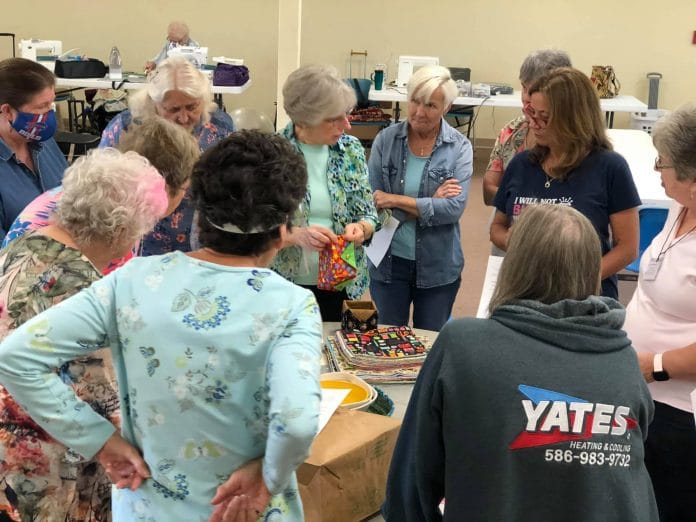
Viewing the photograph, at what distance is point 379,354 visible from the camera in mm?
2295

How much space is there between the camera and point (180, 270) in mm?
1314

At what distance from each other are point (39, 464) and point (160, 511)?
1.40 ft

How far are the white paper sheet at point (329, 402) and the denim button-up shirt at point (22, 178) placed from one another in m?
1.33

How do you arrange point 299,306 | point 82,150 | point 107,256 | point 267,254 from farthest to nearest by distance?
point 82,150 < point 107,256 < point 267,254 < point 299,306

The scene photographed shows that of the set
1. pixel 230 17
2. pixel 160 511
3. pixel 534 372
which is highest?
pixel 230 17

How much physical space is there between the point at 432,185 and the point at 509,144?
1.39 feet

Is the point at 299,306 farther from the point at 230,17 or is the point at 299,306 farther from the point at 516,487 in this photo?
the point at 230,17

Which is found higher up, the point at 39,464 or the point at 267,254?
the point at 267,254

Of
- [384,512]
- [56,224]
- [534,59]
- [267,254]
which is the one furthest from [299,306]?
[534,59]

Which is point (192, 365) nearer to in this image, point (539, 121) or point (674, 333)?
point (674, 333)

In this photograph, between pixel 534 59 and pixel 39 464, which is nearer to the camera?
pixel 39 464

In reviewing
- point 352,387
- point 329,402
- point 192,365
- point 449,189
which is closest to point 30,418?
point 192,365

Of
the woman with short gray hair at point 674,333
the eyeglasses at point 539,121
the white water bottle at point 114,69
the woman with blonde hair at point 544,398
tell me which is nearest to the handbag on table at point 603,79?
the white water bottle at point 114,69

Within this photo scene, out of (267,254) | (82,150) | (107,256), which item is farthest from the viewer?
(82,150)
